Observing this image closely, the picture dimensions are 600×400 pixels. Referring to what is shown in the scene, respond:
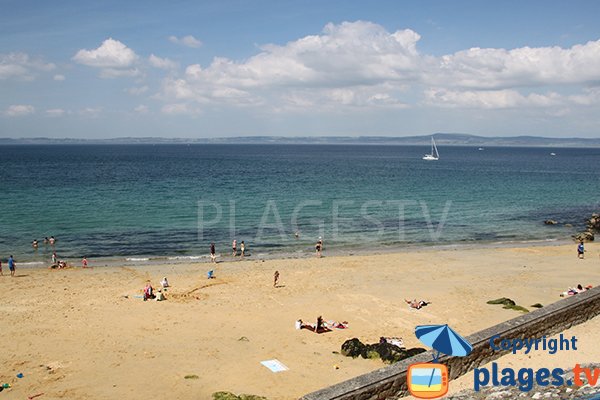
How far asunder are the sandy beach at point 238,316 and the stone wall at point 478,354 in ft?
1.86

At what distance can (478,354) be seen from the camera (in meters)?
12.7

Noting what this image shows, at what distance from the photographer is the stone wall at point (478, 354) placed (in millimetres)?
10883

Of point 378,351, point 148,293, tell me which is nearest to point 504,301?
point 378,351

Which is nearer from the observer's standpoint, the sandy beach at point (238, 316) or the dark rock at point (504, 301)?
the sandy beach at point (238, 316)

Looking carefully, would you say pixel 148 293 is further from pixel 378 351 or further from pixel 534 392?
pixel 534 392

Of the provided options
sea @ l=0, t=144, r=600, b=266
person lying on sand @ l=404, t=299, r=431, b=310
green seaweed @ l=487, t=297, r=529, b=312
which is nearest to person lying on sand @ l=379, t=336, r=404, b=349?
person lying on sand @ l=404, t=299, r=431, b=310

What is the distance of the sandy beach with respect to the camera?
15859 mm

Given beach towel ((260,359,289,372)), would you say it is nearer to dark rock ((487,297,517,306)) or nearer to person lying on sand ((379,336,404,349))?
person lying on sand ((379,336,404,349))

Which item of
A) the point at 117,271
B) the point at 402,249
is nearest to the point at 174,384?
the point at 117,271

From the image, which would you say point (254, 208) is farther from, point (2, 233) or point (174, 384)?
point (174, 384)

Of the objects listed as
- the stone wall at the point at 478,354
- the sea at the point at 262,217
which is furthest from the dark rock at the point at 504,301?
the sea at the point at 262,217

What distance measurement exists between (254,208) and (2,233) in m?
26.1

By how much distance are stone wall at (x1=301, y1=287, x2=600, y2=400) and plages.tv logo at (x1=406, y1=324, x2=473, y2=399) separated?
18 centimetres

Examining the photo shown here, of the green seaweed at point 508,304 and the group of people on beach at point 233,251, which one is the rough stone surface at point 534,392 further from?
the group of people on beach at point 233,251
